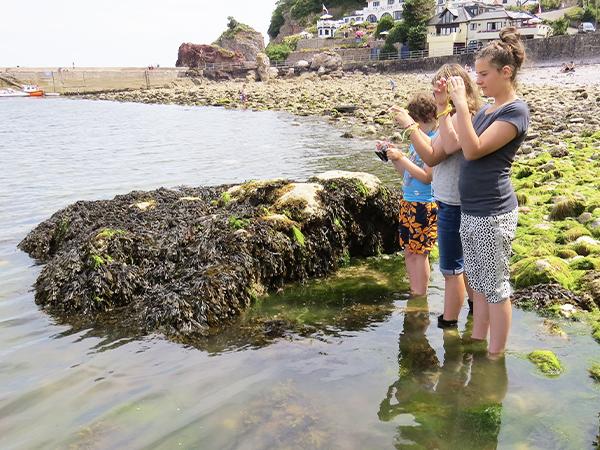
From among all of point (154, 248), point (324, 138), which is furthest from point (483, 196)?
point (324, 138)

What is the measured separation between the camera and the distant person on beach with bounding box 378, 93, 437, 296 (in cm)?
507

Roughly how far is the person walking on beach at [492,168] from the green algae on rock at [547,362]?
294mm

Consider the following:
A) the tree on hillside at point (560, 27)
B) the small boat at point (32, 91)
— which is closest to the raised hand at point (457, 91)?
the tree on hillside at point (560, 27)

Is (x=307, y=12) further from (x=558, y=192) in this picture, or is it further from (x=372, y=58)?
(x=558, y=192)

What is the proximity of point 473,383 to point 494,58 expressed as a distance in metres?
2.49

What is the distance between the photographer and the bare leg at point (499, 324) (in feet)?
13.5

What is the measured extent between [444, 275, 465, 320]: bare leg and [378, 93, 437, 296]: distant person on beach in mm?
738

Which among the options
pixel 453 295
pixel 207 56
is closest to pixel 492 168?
pixel 453 295

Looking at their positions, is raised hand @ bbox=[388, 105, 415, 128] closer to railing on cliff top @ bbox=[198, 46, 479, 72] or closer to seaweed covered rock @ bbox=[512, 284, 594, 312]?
seaweed covered rock @ bbox=[512, 284, 594, 312]

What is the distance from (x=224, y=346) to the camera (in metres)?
4.77

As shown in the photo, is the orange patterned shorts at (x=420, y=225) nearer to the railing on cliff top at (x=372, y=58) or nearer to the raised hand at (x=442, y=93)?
the raised hand at (x=442, y=93)

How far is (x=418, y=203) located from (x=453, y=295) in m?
1.07

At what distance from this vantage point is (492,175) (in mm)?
3906

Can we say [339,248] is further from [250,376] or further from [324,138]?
[324,138]
